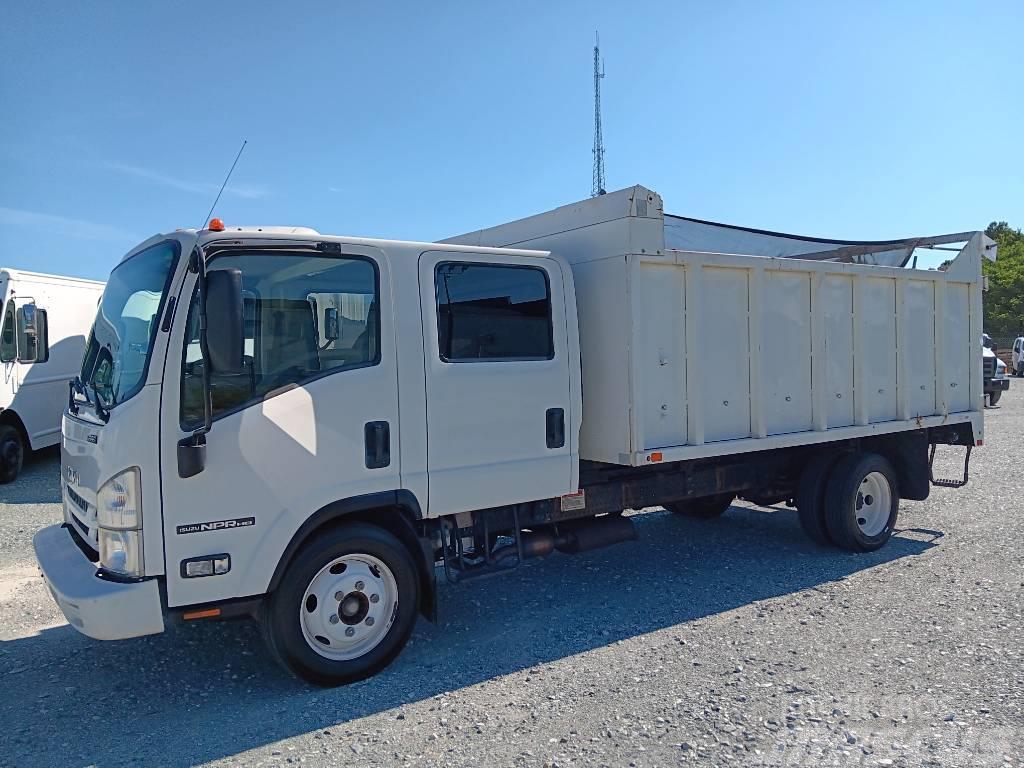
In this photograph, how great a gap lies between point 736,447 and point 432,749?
337 centimetres

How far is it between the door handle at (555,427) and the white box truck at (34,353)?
25.9 ft

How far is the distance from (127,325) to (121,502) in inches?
40.8

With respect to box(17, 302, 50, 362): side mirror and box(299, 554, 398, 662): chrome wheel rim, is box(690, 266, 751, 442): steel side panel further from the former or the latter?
box(17, 302, 50, 362): side mirror

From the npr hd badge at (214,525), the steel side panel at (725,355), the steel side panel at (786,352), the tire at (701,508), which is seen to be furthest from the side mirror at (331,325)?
the tire at (701,508)

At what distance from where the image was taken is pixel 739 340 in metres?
6.15

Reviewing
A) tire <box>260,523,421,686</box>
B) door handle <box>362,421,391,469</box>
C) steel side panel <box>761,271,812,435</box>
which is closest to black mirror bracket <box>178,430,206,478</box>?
tire <box>260,523,421,686</box>

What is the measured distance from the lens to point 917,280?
7.44 m

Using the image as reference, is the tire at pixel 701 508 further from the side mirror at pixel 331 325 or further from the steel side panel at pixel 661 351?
the side mirror at pixel 331 325

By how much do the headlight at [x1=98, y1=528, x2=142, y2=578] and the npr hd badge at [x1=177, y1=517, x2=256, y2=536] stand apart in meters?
0.21

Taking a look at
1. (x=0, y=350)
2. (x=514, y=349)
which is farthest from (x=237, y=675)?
(x=0, y=350)

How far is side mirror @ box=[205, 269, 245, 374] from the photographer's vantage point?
379cm

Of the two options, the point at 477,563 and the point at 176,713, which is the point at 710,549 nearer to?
the point at 477,563

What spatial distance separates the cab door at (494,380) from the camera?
479 centimetres

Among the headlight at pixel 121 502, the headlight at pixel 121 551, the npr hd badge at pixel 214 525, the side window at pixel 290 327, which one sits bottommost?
the headlight at pixel 121 551
